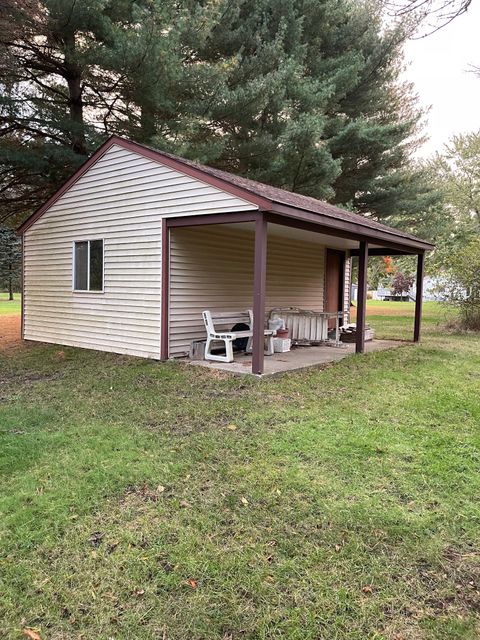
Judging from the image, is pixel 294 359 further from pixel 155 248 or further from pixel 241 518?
pixel 241 518

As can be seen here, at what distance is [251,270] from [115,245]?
2757 millimetres

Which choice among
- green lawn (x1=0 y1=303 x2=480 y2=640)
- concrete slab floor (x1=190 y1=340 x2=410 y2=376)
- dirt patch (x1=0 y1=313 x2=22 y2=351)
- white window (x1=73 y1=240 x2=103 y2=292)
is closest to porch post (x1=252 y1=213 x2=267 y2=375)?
concrete slab floor (x1=190 y1=340 x2=410 y2=376)

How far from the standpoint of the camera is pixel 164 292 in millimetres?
7781

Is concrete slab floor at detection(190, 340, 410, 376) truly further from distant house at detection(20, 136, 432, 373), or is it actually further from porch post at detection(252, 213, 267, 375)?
distant house at detection(20, 136, 432, 373)

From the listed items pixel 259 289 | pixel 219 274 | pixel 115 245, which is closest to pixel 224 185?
pixel 259 289

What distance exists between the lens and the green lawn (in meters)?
2.18

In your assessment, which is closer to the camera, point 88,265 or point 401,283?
point 88,265

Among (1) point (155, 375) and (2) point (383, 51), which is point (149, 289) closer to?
(1) point (155, 375)

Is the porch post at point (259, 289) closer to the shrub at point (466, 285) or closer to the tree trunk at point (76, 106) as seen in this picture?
the tree trunk at point (76, 106)

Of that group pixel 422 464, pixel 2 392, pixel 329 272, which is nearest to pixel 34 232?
pixel 2 392

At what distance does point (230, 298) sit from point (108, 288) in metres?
2.31

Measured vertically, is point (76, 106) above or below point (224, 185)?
above

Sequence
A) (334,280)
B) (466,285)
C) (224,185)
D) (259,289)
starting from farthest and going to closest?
1. (466,285)
2. (334,280)
3. (224,185)
4. (259,289)

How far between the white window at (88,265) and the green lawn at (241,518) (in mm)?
3825
